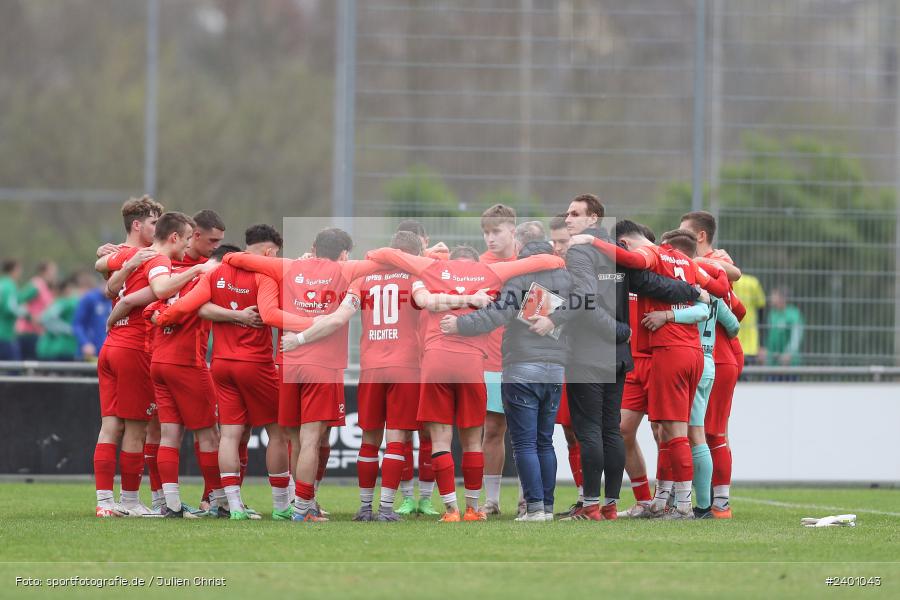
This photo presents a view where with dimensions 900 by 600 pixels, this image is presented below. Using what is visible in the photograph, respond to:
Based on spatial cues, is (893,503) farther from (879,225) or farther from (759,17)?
(759,17)

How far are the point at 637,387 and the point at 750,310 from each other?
4.40 m

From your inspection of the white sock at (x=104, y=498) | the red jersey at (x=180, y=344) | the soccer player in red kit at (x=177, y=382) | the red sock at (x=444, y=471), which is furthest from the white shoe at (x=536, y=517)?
the white sock at (x=104, y=498)

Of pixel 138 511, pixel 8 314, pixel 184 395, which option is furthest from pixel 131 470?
pixel 8 314

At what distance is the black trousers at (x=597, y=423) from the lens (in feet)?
31.4

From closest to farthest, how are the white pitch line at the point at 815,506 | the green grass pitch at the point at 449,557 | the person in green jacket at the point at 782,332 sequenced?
the green grass pitch at the point at 449,557, the white pitch line at the point at 815,506, the person in green jacket at the point at 782,332

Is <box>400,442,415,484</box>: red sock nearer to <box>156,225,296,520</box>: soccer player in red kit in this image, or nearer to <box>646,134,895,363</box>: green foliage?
<box>156,225,296,520</box>: soccer player in red kit

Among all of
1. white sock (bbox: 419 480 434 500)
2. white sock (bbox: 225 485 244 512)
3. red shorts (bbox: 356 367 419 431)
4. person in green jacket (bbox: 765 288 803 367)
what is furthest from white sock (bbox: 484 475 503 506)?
person in green jacket (bbox: 765 288 803 367)

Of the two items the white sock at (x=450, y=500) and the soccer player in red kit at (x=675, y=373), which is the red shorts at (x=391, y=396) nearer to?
the white sock at (x=450, y=500)

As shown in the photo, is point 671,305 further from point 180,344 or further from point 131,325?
point 131,325

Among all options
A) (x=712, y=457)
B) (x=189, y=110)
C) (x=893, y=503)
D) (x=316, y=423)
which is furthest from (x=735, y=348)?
(x=189, y=110)

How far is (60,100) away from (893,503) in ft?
119

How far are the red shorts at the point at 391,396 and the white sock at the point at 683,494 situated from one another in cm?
198

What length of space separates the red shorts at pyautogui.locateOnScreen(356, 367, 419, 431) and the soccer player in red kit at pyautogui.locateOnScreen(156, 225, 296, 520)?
26.6 inches

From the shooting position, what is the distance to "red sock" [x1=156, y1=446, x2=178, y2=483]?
32.3ft
